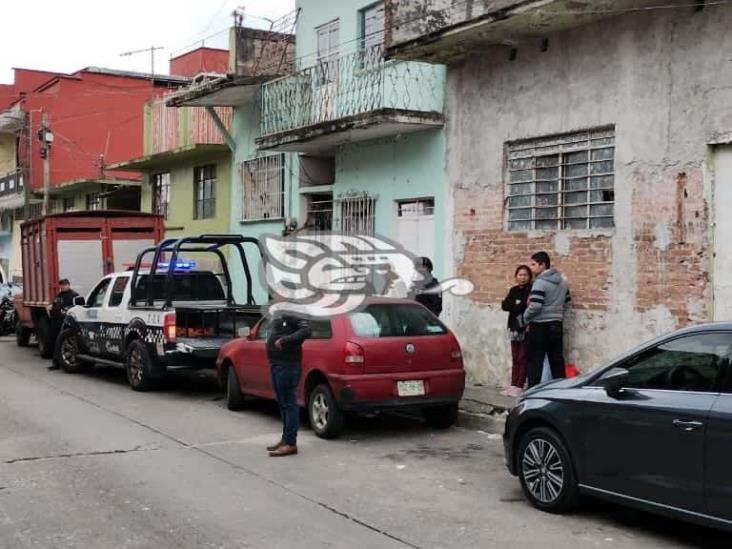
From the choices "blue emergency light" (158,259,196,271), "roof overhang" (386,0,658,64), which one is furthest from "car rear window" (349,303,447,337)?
"blue emergency light" (158,259,196,271)

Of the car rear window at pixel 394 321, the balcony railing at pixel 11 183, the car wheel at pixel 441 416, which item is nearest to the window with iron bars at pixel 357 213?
the car rear window at pixel 394 321

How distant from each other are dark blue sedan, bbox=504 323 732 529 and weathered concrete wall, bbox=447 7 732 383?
392 centimetres

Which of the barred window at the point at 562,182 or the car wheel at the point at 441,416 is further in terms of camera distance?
the barred window at the point at 562,182

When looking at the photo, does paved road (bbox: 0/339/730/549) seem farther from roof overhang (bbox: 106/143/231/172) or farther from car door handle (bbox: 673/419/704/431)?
roof overhang (bbox: 106/143/231/172)

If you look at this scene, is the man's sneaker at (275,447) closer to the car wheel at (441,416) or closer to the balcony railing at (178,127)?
the car wheel at (441,416)

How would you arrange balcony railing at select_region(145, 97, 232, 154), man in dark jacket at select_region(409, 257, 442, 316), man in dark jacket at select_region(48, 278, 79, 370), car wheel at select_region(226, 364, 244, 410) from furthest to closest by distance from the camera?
balcony railing at select_region(145, 97, 232, 154) → man in dark jacket at select_region(48, 278, 79, 370) → man in dark jacket at select_region(409, 257, 442, 316) → car wheel at select_region(226, 364, 244, 410)

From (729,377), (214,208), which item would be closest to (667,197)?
(729,377)

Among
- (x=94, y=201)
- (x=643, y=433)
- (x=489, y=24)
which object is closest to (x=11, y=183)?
(x=94, y=201)

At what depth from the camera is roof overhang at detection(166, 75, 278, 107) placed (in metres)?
16.8

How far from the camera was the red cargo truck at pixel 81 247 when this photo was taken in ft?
53.8

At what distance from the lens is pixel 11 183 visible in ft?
116

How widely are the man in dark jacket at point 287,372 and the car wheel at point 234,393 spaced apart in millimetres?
2619

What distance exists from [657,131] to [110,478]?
22.8 ft

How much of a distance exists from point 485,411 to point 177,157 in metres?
13.6
